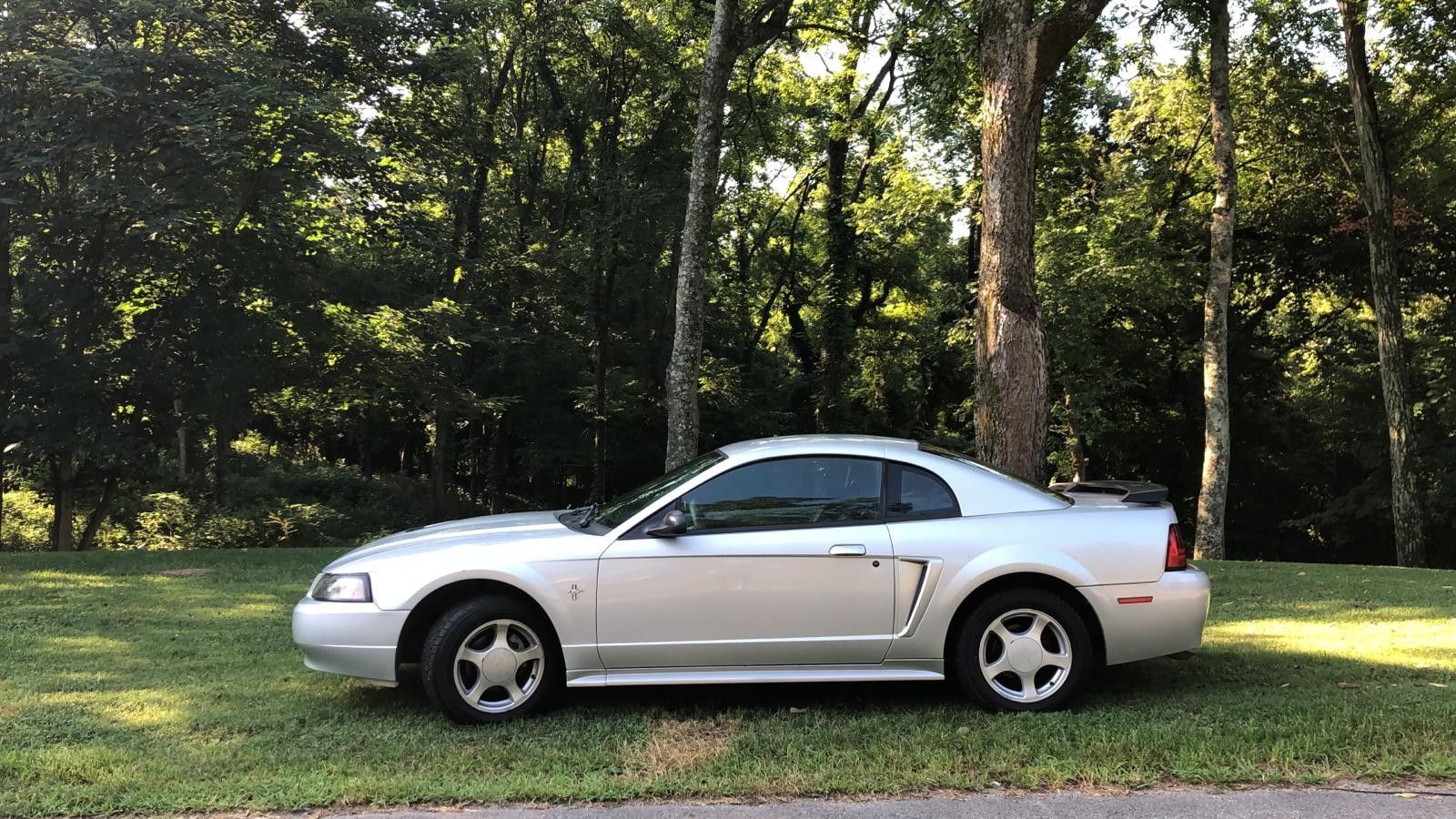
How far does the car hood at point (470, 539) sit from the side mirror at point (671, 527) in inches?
12.3

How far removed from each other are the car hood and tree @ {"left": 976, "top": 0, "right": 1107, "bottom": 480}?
4206mm

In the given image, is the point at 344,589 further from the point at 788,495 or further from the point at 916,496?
the point at 916,496

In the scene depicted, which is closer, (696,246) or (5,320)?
(696,246)

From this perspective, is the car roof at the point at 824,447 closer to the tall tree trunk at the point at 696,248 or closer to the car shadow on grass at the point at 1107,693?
the car shadow on grass at the point at 1107,693

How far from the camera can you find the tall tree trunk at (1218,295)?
553 inches

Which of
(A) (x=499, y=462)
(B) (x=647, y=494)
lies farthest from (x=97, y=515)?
(B) (x=647, y=494)

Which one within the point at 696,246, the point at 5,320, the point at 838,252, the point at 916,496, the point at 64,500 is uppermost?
the point at 838,252

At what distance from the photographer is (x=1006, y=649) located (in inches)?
178

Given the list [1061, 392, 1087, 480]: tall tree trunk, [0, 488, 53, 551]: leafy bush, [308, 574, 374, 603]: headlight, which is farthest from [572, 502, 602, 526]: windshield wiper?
[0, 488, 53, 551]: leafy bush

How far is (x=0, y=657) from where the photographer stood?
5785mm

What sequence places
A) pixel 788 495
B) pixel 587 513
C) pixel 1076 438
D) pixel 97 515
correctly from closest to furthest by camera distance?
pixel 788 495 < pixel 587 513 < pixel 97 515 < pixel 1076 438

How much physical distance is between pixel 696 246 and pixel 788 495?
24.4 feet

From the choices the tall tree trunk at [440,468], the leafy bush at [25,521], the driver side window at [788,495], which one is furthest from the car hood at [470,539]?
the tall tree trunk at [440,468]

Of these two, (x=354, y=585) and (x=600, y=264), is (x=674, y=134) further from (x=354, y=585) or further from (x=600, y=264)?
(x=354, y=585)
